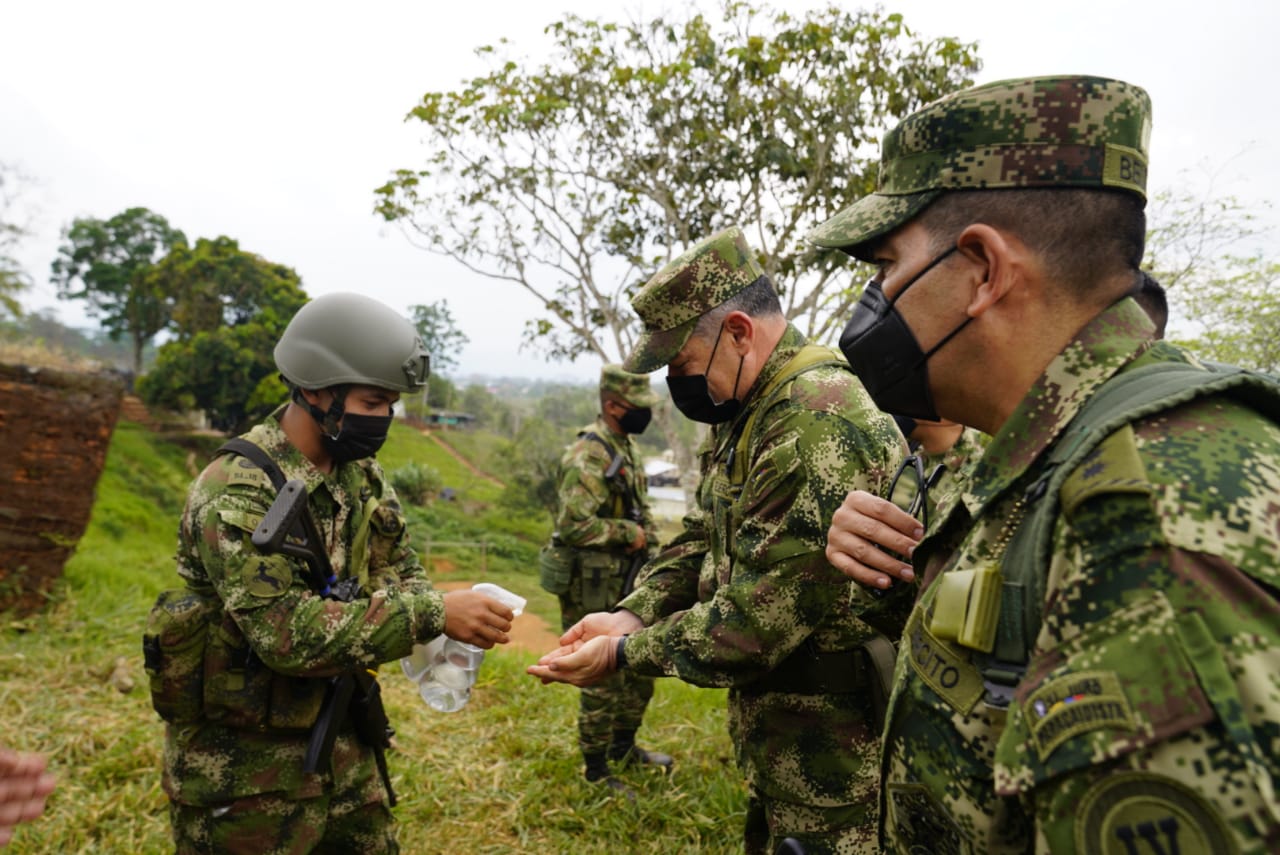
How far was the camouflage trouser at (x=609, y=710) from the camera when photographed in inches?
177

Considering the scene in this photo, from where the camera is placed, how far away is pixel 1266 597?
770 mm

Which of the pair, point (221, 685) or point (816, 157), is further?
point (816, 157)

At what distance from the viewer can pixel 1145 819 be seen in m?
0.75

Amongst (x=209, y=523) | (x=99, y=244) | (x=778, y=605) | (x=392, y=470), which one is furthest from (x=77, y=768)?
(x=99, y=244)

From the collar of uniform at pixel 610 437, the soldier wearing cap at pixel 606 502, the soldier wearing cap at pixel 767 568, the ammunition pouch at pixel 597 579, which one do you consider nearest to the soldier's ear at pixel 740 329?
the soldier wearing cap at pixel 767 568

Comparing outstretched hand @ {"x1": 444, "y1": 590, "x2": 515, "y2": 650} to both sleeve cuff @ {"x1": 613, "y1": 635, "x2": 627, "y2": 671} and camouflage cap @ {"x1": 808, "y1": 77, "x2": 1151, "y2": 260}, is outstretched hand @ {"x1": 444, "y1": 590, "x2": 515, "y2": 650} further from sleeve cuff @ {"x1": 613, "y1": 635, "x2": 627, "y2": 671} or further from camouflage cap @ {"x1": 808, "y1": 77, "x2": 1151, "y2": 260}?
camouflage cap @ {"x1": 808, "y1": 77, "x2": 1151, "y2": 260}

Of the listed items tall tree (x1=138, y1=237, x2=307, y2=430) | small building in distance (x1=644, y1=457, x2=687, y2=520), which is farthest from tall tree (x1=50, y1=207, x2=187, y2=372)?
small building in distance (x1=644, y1=457, x2=687, y2=520)

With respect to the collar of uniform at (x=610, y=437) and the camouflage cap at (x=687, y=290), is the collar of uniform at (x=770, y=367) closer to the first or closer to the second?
the camouflage cap at (x=687, y=290)

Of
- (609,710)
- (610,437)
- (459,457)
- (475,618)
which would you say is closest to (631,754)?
(609,710)

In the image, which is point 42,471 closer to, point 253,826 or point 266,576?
point 253,826

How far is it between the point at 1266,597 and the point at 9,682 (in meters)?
6.93

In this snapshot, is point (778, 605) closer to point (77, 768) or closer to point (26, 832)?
point (26, 832)

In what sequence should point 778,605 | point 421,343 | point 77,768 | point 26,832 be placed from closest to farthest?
1. point 778,605
2. point 421,343
3. point 26,832
4. point 77,768

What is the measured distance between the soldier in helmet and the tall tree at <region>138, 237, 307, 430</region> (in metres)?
20.6
